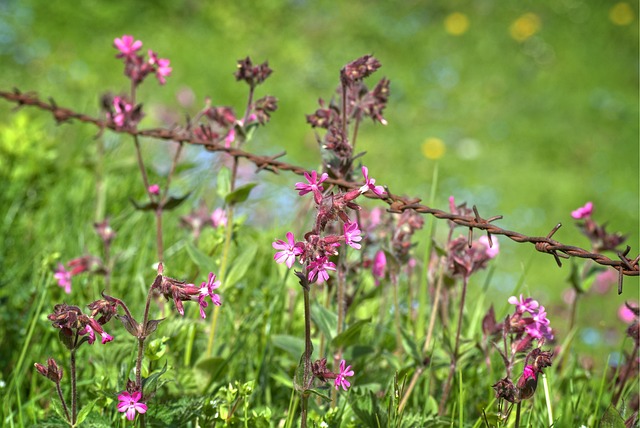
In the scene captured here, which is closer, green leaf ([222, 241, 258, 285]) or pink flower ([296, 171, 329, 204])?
pink flower ([296, 171, 329, 204])

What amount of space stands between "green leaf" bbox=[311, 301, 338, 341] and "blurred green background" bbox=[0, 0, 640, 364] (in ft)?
8.47

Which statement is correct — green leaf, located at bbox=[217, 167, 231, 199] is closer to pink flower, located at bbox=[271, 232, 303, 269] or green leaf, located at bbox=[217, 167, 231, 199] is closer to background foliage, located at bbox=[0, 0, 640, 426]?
background foliage, located at bbox=[0, 0, 640, 426]

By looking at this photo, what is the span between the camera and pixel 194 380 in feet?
6.98

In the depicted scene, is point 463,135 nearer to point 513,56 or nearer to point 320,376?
point 513,56

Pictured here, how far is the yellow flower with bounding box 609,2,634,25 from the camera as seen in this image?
1007 cm

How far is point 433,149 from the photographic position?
25.4 feet

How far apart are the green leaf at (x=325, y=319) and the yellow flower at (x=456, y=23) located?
8.47 meters

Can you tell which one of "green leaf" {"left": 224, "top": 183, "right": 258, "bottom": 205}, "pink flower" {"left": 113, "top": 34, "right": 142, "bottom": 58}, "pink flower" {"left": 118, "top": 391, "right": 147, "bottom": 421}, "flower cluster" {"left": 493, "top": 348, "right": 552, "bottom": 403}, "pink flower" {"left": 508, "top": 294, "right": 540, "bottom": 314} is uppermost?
"pink flower" {"left": 113, "top": 34, "right": 142, "bottom": 58}

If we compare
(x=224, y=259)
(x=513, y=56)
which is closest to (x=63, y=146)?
(x=224, y=259)

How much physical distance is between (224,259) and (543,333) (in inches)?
35.7

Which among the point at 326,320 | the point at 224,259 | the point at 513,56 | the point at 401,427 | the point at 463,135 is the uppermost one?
the point at 513,56

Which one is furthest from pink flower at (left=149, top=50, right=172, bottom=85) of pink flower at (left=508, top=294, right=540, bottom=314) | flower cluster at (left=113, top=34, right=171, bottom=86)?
pink flower at (left=508, top=294, right=540, bottom=314)

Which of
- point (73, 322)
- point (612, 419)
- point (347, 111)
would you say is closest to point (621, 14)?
point (347, 111)

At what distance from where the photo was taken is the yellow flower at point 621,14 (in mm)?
10070
